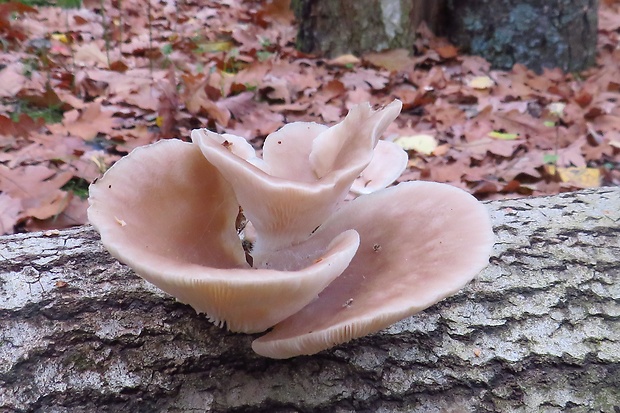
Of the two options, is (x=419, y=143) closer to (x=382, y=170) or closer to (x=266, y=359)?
(x=382, y=170)

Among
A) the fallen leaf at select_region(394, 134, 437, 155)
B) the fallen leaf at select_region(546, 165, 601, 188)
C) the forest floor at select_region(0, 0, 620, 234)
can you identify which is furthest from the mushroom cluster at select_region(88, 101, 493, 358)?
the fallen leaf at select_region(546, 165, 601, 188)

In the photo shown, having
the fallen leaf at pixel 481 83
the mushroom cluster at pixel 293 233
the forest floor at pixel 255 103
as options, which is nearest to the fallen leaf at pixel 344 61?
the forest floor at pixel 255 103

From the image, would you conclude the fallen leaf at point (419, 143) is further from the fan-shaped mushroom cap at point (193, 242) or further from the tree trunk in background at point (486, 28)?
the fan-shaped mushroom cap at point (193, 242)

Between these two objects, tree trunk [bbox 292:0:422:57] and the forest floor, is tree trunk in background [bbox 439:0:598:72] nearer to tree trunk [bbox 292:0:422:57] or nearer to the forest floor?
the forest floor

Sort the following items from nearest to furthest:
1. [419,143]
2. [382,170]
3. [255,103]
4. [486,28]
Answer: [382,170] → [419,143] → [255,103] → [486,28]

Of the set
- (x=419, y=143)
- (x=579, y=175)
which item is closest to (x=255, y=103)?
(x=419, y=143)

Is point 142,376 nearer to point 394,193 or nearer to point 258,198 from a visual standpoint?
point 258,198
